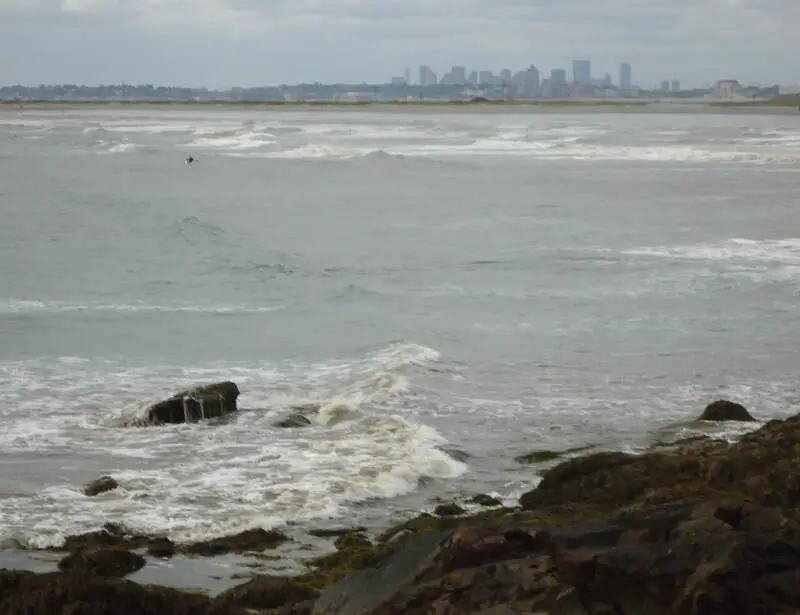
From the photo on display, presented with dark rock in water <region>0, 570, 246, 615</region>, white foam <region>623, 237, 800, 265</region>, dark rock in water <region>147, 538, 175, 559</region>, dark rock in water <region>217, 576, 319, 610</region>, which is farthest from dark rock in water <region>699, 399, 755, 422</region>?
white foam <region>623, 237, 800, 265</region>

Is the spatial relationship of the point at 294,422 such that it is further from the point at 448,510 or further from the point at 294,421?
the point at 448,510

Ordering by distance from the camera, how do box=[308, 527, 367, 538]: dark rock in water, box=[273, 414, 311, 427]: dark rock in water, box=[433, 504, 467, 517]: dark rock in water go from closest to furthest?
box=[308, 527, 367, 538]: dark rock in water → box=[433, 504, 467, 517]: dark rock in water → box=[273, 414, 311, 427]: dark rock in water

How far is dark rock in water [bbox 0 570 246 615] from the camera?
7547 mm

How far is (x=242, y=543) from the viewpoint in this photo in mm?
11680

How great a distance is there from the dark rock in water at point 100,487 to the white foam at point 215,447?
0.12 meters

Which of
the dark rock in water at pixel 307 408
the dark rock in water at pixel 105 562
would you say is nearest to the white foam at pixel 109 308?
the dark rock in water at pixel 307 408

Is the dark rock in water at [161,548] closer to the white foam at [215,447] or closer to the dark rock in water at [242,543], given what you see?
the dark rock in water at [242,543]

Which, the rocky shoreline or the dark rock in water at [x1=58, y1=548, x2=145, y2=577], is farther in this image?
the dark rock in water at [x1=58, y1=548, x2=145, y2=577]

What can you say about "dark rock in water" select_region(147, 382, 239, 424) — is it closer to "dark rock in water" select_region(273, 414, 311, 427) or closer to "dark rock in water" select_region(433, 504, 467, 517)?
"dark rock in water" select_region(273, 414, 311, 427)

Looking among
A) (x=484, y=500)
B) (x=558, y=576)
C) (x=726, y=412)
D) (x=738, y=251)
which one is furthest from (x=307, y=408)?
(x=738, y=251)

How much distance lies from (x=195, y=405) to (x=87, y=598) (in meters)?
9.35

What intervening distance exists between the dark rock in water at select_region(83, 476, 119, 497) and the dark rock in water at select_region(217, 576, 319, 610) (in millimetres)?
4332

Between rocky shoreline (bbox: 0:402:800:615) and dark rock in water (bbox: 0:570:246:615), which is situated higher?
rocky shoreline (bbox: 0:402:800:615)

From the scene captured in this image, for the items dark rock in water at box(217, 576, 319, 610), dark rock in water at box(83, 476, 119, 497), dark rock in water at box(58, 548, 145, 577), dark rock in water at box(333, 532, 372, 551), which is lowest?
dark rock in water at box(83, 476, 119, 497)
